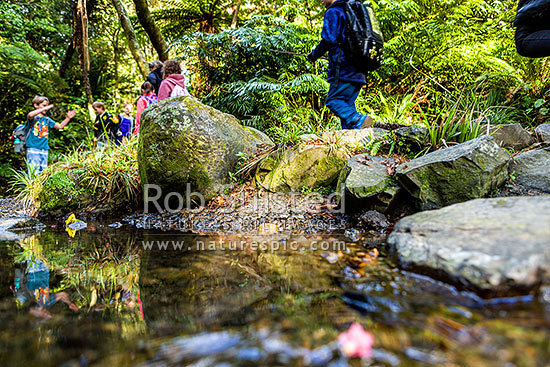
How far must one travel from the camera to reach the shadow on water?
35.2 inches

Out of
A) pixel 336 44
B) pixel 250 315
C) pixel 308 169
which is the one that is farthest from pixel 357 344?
pixel 336 44

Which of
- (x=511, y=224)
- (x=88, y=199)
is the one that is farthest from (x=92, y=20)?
(x=511, y=224)

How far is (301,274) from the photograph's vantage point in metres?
1.67

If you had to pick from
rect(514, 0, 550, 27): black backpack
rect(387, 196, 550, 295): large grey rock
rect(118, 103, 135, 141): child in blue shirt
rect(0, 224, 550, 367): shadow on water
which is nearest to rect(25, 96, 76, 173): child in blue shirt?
rect(118, 103, 135, 141): child in blue shirt

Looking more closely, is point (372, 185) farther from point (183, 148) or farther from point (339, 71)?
point (183, 148)

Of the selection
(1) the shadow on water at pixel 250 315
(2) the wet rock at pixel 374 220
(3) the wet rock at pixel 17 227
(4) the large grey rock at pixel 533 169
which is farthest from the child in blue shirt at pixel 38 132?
(4) the large grey rock at pixel 533 169

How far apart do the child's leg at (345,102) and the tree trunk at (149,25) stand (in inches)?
203

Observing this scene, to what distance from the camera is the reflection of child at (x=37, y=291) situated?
1357 mm

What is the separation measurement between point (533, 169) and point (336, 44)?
2.62 meters

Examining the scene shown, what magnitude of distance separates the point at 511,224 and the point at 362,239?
1.04 m

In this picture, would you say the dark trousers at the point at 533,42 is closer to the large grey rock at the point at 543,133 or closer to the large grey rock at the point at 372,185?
the large grey rock at the point at 543,133

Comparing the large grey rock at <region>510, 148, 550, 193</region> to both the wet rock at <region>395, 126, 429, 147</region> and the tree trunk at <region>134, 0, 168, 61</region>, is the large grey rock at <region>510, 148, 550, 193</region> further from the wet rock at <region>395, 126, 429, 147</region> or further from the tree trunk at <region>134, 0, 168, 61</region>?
the tree trunk at <region>134, 0, 168, 61</region>

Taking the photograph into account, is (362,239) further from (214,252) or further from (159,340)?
(159,340)

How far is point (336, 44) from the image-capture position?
3.79 meters
